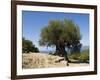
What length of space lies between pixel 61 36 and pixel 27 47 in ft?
1.23

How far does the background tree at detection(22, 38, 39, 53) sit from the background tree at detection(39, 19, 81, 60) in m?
0.09

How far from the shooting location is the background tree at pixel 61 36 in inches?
87.3

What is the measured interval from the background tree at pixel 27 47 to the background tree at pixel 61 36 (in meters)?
0.09

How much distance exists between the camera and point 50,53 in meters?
2.22

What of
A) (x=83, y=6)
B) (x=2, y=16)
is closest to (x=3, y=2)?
(x=2, y=16)

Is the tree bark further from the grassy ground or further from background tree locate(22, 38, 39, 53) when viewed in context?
background tree locate(22, 38, 39, 53)

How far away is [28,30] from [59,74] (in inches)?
21.7

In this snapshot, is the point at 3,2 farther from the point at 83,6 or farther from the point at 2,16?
the point at 83,6

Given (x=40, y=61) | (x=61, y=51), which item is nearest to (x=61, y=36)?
(x=61, y=51)

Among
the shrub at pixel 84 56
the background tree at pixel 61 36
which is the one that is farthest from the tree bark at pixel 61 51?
the shrub at pixel 84 56

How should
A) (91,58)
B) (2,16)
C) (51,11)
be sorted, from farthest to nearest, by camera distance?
(91,58), (51,11), (2,16)

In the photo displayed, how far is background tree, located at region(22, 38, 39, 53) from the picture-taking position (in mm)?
2129

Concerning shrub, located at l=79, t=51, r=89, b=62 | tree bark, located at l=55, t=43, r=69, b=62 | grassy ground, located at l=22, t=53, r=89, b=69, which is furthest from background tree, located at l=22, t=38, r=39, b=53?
shrub, located at l=79, t=51, r=89, b=62

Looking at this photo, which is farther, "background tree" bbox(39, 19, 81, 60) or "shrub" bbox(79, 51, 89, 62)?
"shrub" bbox(79, 51, 89, 62)
